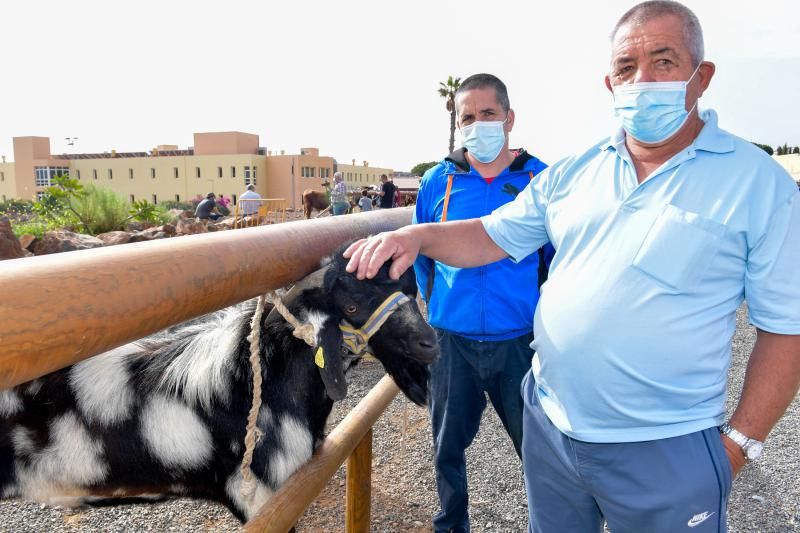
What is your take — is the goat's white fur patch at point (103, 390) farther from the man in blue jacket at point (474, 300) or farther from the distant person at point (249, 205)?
the distant person at point (249, 205)

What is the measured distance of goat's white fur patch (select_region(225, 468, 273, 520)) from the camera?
2232mm

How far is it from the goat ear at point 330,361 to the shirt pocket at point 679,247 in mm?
1159

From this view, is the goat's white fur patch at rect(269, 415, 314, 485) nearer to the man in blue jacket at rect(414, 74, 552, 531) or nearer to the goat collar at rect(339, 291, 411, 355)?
the goat collar at rect(339, 291, 411, 355)

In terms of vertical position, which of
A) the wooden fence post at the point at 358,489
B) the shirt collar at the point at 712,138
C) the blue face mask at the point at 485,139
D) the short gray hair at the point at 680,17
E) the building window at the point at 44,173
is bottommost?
the wooden fence post at the point at 358,489

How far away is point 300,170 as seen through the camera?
57.6 metres

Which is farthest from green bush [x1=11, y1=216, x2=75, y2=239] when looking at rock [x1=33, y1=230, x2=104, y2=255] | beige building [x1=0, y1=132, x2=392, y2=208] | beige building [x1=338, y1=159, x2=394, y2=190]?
beige building [x1=338, y1=159, x2=394, y2=190]

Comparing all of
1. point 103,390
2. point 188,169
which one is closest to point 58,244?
point 103,390

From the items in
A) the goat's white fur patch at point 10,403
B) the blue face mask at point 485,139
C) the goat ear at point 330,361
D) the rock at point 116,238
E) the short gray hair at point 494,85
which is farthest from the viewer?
the rock at point 116,238

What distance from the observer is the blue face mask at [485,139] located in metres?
3.01

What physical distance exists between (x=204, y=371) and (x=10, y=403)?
68 centimetres

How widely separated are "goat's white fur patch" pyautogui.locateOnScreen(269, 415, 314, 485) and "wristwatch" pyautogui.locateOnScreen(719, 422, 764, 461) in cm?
150

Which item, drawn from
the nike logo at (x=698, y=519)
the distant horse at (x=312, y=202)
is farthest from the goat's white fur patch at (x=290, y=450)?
the distant horse at (x=312, y=202)

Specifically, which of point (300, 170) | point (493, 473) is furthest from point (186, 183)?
point (493, 473)

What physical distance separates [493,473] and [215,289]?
351cm
